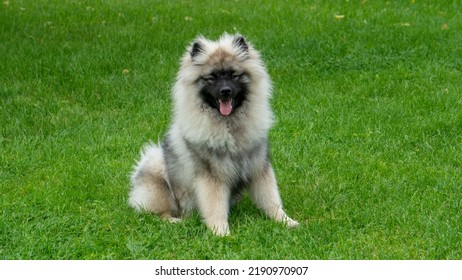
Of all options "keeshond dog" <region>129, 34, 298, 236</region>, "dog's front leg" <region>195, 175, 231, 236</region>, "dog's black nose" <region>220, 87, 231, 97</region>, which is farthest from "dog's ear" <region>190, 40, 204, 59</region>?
"dog's front leg" <region>195, 175, 231, 236</region>

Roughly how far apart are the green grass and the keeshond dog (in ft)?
0.69

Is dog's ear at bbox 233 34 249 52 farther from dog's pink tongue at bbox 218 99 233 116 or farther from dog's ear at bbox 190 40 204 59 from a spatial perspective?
dog's pink tongue at bbox 218 99 233 116

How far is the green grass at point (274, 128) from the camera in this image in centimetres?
461

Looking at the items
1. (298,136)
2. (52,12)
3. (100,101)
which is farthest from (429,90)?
(52,12)

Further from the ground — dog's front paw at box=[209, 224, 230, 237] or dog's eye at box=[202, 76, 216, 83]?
dog's eye at box=[202, 76, 216, 83]

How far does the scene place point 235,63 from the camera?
466cm

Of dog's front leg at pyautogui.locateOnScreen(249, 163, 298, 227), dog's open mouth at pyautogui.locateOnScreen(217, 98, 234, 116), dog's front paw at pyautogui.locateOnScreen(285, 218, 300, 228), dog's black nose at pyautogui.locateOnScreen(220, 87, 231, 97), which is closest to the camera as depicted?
dog's black nose at pyautogui.locateOnScreen(220, 87, 231, 97)

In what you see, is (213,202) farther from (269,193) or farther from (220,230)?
(269,193)

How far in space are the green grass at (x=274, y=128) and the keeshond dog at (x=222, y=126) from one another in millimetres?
210

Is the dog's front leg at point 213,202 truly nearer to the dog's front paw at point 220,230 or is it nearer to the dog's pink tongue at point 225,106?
the dog's front paw at point 220,230

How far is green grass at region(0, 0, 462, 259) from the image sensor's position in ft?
15.1

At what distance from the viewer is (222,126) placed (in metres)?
4.73

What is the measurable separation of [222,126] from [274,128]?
2.31m

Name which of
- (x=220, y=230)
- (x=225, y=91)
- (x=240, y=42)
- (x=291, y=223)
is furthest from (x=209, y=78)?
(x=291, y=223)
